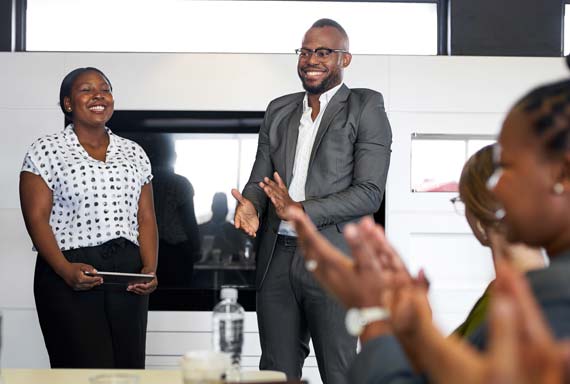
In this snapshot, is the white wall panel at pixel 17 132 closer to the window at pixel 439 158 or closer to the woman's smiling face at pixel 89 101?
the woman's smiling face at pixel 89 101

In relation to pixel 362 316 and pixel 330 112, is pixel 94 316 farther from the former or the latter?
pixel 362 316

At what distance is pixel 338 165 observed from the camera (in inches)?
125

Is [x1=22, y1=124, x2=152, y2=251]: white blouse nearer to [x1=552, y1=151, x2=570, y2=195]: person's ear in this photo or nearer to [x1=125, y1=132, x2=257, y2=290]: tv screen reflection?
[x1=125, y1=132, x2=257, y2=290]: tv screen reflection

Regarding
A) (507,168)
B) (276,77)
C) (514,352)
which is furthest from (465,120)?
(514,352)

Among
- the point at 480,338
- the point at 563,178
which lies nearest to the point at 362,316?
the point at 480,338

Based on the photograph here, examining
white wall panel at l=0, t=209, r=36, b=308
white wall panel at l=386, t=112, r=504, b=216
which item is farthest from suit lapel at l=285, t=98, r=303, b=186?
white wall panel at l=0, t=209, r=36, b=308

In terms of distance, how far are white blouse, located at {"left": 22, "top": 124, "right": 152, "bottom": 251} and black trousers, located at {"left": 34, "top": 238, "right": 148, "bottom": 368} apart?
2.0 inches

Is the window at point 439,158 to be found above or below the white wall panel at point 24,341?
above

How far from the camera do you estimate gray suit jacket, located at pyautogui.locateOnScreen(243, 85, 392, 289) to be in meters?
3.14

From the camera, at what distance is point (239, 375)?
186 cm

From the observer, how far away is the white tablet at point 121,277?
3.08 meters

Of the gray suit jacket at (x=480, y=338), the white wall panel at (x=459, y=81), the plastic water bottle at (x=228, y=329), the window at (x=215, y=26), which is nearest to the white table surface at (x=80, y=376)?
the plastic water bottle at (x=228, y=329)

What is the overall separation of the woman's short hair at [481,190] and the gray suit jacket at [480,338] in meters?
0.73

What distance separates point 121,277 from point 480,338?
2.18 m
